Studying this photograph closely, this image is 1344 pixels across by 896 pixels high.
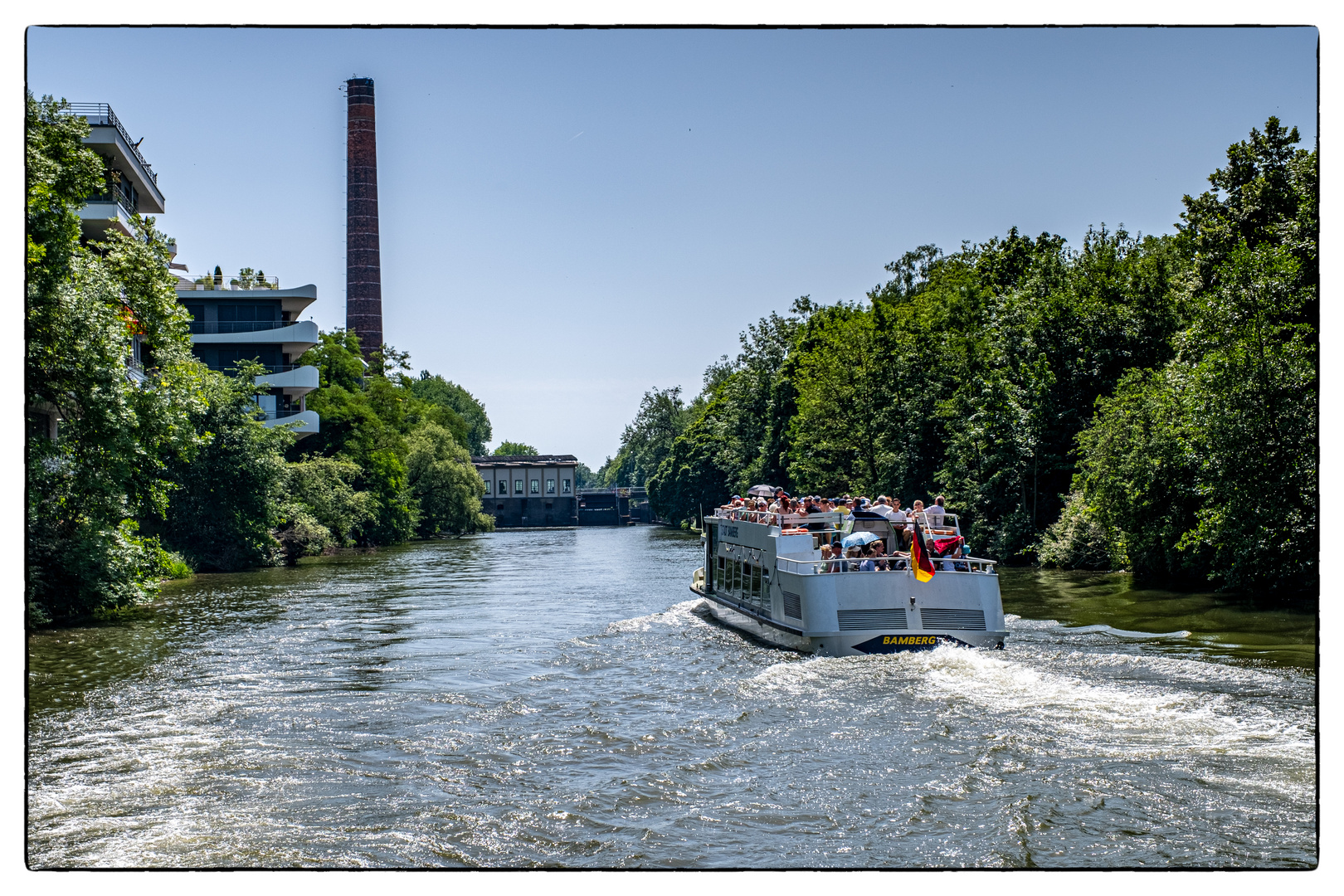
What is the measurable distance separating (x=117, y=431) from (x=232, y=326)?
50935 mm

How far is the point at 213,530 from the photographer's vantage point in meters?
49.8

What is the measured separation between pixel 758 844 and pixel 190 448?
93.7 feet

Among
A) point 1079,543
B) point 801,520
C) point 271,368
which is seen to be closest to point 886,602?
point 801,520

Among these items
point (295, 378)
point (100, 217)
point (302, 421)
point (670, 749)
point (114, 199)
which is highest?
point (114, 199)

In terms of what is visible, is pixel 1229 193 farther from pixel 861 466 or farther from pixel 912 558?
pixel 861 466

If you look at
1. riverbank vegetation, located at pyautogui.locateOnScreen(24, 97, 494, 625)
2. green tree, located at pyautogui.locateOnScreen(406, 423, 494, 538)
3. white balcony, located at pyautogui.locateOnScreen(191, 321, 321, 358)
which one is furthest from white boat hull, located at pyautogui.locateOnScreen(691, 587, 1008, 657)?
green tree, located at pyautogui.locateOnScreen(406, 423, 494, 538)

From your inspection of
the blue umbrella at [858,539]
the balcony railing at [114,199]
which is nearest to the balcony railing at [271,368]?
the balcony railing at [114,199]

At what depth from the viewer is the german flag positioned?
21.3m

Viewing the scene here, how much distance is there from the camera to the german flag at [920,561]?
21.3 m

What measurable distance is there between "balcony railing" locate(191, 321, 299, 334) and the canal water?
50.0 meters

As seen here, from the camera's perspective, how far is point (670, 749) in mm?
14891

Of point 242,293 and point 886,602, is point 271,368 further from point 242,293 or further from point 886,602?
point 886,602

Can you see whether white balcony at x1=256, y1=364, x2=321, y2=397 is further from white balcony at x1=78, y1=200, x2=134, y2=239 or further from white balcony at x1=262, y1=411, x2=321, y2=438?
white balcony at x1=78, y1=200, x2=134, y2=239

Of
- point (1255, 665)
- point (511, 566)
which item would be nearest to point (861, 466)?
point (511, 566)
